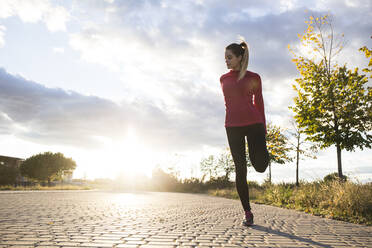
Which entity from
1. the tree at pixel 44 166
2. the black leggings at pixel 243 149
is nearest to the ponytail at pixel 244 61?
the black leggings at pixel 243 149

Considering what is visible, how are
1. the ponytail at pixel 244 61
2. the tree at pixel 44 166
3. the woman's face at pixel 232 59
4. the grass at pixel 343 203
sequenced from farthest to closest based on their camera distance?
1. the tree at pixel 44 166
2. the grass at pixel 343 203
3. the woman's face at pixel 232 59
4. the ponytail at pixel 244 61

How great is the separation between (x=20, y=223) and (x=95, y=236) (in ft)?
5.01

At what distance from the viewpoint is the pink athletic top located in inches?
147

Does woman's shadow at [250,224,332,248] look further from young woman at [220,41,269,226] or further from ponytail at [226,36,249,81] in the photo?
ponytail at [226,36,249,81]

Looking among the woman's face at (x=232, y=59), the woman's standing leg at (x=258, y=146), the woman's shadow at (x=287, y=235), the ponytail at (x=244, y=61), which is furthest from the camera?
the woman's face at (x=232, y=59)

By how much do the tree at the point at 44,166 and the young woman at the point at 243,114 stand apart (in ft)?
145

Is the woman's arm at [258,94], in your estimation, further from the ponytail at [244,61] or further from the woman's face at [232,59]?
the woman's face at [232,59]

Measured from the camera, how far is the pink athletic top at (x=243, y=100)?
373 cm

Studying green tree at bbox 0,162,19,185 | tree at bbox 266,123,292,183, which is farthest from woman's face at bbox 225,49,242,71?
green tree at bbox 0,162,19,185

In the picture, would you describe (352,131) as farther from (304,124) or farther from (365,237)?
(365,237)

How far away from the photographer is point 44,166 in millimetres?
41938

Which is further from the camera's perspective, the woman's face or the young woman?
the woman's face

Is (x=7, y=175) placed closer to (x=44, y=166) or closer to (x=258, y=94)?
(x=44, y=166)

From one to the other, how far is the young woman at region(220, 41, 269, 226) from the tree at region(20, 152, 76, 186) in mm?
44209
